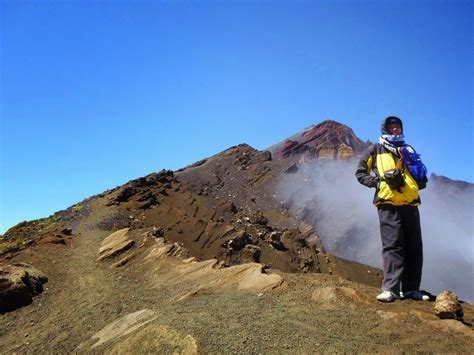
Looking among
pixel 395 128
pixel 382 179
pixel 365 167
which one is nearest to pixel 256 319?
pixel 382 179

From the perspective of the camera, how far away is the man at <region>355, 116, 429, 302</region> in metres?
6.10

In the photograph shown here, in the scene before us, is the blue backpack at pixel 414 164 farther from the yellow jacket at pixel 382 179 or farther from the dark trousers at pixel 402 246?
the dark trousers at pixel 402 246

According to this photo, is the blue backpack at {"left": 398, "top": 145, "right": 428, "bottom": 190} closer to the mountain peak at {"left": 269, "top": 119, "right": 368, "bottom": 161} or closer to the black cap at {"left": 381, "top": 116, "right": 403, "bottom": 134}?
the black cap at {"left": 381, "top": 116, "right": 403, "bottom": 134}

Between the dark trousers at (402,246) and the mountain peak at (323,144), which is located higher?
the mountain peak at (323,144)

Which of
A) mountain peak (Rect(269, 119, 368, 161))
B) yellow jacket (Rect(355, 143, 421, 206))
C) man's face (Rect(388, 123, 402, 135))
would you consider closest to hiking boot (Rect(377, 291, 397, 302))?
yellow jacket (Rect(355, 143, 421, 206))

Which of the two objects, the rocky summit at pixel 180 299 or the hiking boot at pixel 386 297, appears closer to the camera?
the rocky summit at pixel 180 299

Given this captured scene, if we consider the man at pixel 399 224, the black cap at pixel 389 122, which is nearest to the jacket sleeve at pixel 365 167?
the man at pixel 399 224

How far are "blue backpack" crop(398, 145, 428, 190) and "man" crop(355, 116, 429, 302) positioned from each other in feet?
0.10

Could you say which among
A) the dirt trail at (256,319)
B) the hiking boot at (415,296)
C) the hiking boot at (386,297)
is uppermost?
the dirt trail at (256,319)

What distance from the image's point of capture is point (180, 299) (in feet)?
24.7

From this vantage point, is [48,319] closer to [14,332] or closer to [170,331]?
[14,332]

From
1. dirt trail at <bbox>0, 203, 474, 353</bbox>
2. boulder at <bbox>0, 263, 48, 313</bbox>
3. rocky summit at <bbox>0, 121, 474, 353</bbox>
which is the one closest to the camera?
dirt trail at <bbox>0, 203, 474, 353</bbox>

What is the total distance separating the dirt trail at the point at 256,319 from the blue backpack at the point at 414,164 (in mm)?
1656

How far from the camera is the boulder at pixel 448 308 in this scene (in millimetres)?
5211
